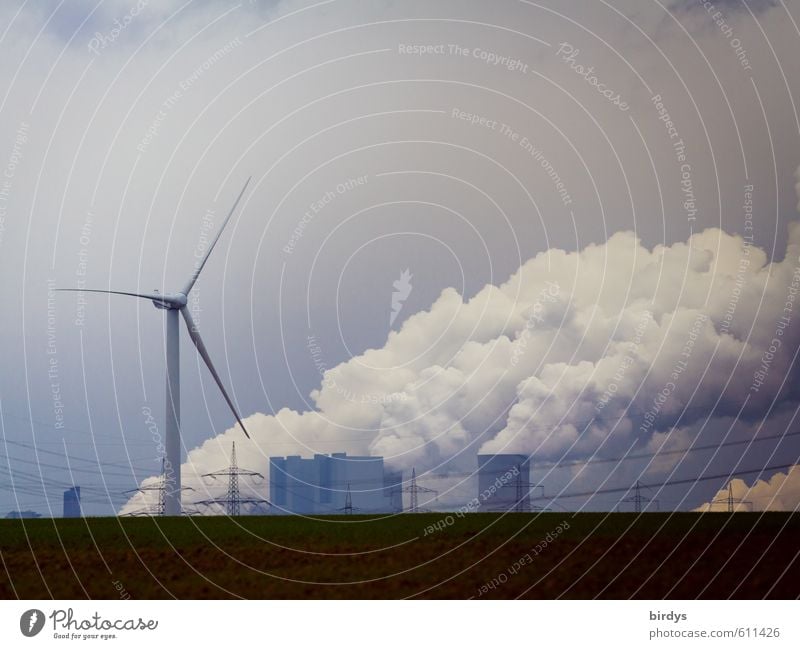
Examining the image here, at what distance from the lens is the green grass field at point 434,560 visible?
37.0 metres

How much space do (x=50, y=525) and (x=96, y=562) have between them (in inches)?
422

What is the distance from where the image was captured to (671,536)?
139 ft

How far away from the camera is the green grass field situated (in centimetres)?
3703

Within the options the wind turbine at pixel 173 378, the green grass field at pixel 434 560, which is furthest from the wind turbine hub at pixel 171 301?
the green grass field at pixel 434 560

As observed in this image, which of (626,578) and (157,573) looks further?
(157,573)

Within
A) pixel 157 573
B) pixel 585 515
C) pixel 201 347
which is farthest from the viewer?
pixel 201 347

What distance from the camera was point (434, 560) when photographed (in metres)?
39.7

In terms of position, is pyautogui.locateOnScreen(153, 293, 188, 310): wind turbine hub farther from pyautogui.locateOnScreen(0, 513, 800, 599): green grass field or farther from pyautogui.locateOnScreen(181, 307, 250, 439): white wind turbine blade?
pyautogui.locateOnScreen(0, 513, 800, 599): green grass field

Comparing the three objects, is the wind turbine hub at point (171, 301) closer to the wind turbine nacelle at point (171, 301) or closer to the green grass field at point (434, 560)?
the wind turbine nacelle at point (171, 301)

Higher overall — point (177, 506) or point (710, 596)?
point (177, 506)

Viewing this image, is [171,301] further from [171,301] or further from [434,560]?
[434,560]

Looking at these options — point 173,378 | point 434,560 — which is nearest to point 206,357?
point 173,378
